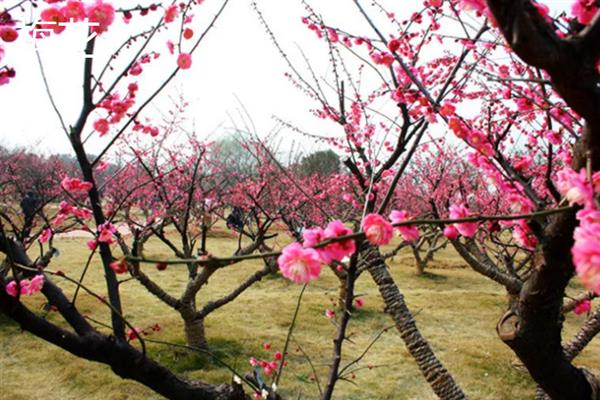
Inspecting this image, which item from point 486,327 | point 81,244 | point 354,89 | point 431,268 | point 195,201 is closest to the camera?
point 354,89

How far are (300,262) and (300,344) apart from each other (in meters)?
6.26

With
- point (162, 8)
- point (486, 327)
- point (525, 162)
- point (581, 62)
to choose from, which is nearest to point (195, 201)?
point (486, 327)

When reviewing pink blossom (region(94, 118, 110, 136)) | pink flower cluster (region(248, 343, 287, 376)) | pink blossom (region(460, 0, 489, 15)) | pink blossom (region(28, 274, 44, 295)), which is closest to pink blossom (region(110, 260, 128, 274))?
pink blossom (region(28, 274, 44, 295))

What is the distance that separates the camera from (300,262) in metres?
1.40

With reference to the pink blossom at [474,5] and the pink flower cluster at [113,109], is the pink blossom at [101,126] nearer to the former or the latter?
the pink flower cluster at [113,109]

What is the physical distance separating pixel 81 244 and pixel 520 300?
57.5 ft

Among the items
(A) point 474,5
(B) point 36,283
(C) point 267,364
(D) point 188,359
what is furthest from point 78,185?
(D) point 188,359

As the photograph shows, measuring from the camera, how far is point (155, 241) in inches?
753

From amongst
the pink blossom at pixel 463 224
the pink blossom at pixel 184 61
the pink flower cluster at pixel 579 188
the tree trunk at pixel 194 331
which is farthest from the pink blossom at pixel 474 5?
the tree trunk at pixel 194 331

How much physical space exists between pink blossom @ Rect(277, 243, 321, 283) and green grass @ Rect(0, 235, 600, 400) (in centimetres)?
180

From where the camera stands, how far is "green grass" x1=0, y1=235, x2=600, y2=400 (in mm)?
5633

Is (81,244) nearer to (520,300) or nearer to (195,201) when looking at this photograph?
(195,201)

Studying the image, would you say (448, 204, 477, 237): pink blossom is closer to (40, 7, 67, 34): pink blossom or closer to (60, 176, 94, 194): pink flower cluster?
(60, 176, 94, 194): pink flower cluster

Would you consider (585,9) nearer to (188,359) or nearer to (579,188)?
(579,188)
